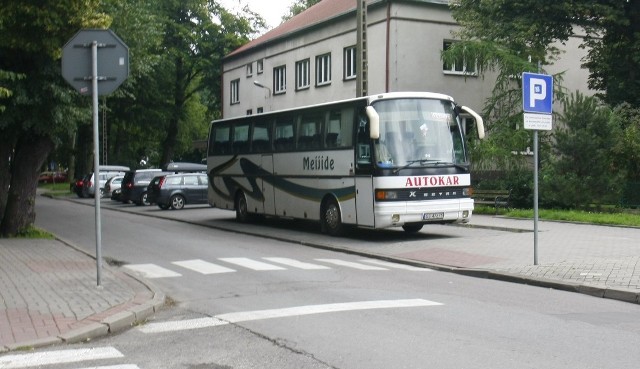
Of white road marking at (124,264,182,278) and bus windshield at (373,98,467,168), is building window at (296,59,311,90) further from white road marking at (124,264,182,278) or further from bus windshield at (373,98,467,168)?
white road marking at (124,264,182,278)

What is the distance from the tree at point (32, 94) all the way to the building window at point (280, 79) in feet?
93.1

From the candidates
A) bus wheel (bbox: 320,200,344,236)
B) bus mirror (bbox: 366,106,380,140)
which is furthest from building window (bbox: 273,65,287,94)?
bus mirror (bbox: 366,106,380,140)

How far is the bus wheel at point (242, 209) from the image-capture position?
25.2 meters

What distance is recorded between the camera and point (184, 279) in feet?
41.6

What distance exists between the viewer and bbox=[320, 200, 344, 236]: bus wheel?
19744 millimetres

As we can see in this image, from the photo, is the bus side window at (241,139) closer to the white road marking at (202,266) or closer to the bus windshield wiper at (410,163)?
the bus windshield wiper at (410,163)

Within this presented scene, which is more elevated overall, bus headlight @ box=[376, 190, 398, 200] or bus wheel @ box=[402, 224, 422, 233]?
bus headlight @ box=[376, 190, 398, 200]

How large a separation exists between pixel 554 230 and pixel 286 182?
712cm

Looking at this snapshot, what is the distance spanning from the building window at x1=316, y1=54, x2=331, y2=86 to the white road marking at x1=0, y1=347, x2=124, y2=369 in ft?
119

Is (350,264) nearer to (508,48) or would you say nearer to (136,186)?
(508,48)

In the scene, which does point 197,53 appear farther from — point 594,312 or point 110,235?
point 594,312

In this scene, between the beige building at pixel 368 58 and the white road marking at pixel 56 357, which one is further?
the beige building at pixel 368 58

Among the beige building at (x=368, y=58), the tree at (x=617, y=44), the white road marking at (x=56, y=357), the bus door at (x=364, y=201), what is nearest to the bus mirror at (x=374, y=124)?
the bus door at (x=364, y=201)

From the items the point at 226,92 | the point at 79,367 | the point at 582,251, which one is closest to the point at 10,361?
the point at 79,367
